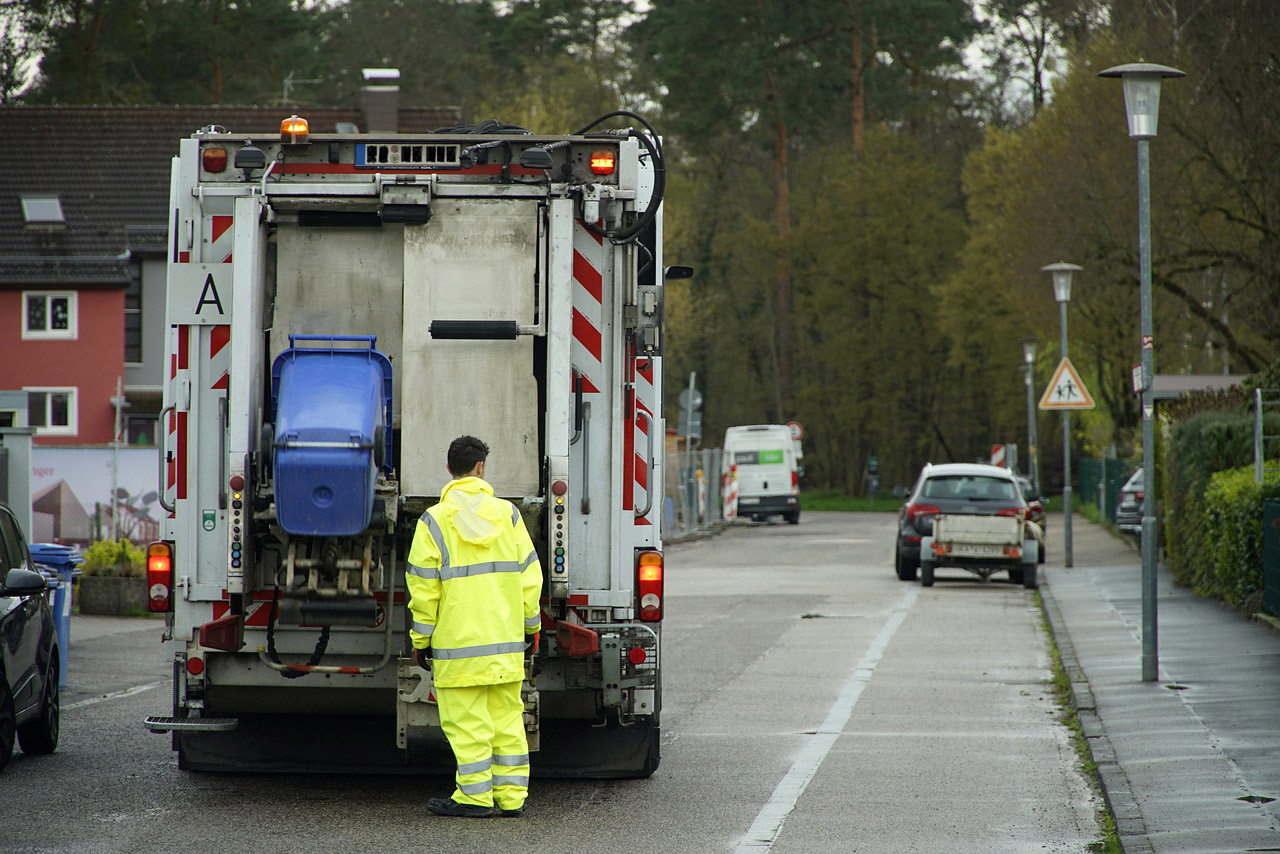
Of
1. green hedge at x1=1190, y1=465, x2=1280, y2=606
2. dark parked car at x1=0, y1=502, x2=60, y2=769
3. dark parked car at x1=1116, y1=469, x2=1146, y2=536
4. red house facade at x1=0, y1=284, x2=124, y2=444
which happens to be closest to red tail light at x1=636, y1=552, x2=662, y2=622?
dark parked car at x1=0, y1=502, x2=60, y2=769

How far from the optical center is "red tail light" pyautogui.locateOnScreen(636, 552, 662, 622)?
27.2 ft

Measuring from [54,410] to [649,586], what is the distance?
35.9m

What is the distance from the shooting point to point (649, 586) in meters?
8.31

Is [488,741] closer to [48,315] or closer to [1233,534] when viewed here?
[1233,534]

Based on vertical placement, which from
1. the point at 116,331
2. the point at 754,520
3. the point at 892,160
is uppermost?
the point at 892,160

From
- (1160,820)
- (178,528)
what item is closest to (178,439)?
(178,528)

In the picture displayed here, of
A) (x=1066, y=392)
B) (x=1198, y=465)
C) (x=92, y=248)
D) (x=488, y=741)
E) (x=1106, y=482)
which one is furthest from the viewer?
(x=92, y=248)

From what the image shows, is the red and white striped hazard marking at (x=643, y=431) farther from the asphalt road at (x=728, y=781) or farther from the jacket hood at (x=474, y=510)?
the asphalt road at (x=728, y=781)

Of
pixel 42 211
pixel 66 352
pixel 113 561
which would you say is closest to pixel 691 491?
pixel 66 352

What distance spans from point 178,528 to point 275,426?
70cm

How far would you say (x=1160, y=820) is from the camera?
803 cm

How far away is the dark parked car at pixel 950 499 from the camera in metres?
24.8

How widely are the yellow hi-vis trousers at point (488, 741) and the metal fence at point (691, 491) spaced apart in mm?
28741

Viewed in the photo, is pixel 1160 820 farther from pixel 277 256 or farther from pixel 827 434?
pixel 827 434
